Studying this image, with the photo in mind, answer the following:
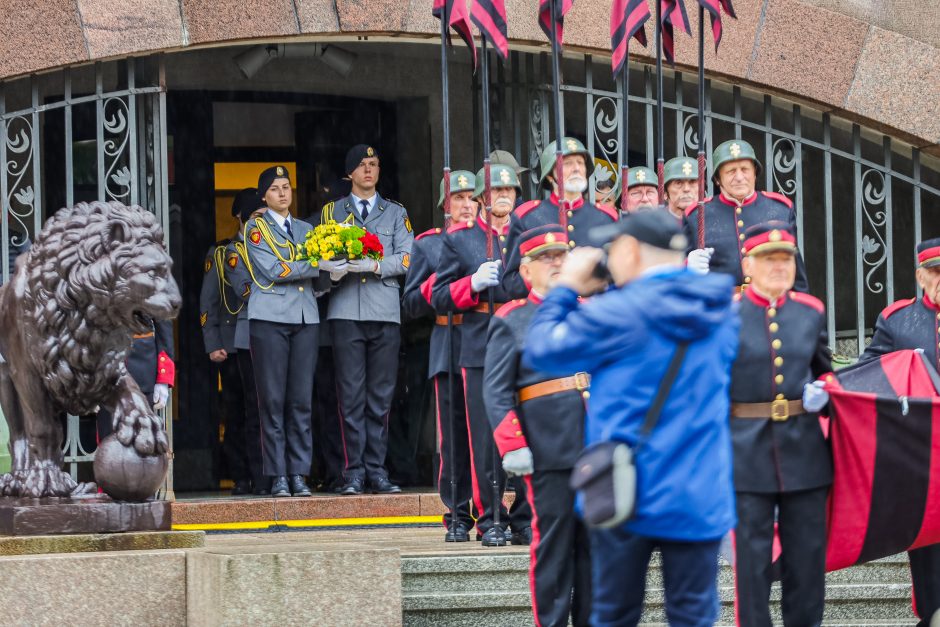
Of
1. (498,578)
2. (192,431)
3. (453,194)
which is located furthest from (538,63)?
(498,578)

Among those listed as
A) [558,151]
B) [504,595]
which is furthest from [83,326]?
[558,151]

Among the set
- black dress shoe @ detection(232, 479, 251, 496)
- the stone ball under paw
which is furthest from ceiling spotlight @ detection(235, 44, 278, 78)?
the stone ball under paw

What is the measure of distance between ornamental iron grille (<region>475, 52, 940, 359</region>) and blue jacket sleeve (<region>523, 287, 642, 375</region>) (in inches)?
216

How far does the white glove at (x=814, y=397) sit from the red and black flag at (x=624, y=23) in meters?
3.03

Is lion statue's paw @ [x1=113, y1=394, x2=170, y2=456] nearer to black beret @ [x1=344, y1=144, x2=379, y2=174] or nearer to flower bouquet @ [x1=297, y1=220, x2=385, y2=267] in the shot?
flower bouquet @ [x1=297, y1=220, x2=385, y2=267]

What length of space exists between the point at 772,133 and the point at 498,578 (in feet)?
16.3

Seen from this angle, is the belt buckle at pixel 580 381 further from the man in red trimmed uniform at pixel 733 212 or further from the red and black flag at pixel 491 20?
the red and black flag at pixel 491 20

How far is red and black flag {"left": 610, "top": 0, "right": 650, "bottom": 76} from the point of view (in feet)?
31.0

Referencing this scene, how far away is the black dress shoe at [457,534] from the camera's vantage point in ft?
29.5

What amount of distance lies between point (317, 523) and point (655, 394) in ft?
19.0

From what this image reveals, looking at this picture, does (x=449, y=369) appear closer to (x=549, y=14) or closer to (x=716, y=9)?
(x=549, y=14)

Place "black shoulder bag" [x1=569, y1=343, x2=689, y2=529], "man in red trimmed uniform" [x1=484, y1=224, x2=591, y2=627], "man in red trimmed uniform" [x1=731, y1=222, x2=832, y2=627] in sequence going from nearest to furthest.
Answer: "black shoulder bag" [x1=569, y1=343, x2=689, y2=529] < "man in red trimmed uniform" [x1=731, y1=222, x2=832, y2=627] < "man in red trimmed uniform" [x1=484, y1=224, x2=591, y2=627]

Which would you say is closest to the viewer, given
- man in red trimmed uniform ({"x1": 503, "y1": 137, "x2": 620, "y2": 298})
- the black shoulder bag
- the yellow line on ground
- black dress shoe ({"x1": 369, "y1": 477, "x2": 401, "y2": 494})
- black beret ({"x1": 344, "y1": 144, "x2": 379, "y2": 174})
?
the black shoulder bag

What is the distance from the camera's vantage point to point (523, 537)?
856cm
